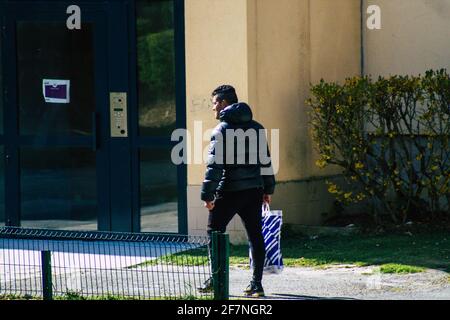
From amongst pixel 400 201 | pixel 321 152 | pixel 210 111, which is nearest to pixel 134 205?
pixel 210 111

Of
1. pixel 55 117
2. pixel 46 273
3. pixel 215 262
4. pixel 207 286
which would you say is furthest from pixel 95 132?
pixel 215 262

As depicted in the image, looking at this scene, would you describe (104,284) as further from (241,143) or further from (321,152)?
(321,152)

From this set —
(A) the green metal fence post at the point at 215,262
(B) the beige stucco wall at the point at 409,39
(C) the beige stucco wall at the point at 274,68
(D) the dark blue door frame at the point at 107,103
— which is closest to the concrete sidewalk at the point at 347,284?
(A) the green metal fence post at the point at 215,262

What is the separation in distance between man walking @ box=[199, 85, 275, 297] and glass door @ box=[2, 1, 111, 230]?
140 inches

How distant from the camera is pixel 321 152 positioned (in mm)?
12469

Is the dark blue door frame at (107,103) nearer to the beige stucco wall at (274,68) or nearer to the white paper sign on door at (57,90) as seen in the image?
the beige stucco wall at (274,68)

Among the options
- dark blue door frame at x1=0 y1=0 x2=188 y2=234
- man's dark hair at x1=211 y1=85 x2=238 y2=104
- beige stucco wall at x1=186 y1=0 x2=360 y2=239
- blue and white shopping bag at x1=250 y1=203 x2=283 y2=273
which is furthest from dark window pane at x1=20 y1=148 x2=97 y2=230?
man's dark hair at x1=211 y1=85 x2=238 y2=104

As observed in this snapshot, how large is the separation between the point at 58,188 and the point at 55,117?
2.77ft

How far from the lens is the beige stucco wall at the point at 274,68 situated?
12.2 m

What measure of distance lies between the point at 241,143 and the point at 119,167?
3.72m

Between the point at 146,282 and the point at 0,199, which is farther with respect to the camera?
the point at 0,199

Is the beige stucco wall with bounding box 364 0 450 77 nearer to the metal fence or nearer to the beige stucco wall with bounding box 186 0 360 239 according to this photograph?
the beige stucco wall with bounding box 186 0 360 239

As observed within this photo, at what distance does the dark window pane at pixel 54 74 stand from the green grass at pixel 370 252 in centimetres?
252

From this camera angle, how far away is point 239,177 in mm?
9414
